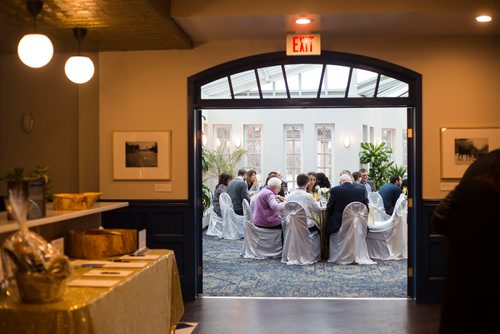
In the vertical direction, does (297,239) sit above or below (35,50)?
below

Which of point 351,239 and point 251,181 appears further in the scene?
point 251,181

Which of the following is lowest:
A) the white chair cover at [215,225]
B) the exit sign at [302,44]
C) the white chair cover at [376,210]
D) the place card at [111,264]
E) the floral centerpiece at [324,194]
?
the white chair cover at [215,225]

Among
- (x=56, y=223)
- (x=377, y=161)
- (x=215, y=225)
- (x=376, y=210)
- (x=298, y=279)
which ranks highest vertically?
(x=377, y=161)

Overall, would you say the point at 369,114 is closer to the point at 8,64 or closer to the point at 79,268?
the point at 8,64

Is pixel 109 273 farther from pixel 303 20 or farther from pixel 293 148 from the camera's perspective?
pixel 293 148

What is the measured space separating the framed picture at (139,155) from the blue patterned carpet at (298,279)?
1494 mm

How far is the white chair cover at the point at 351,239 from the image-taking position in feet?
26.9

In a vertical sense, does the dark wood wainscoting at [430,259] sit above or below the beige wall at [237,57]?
below

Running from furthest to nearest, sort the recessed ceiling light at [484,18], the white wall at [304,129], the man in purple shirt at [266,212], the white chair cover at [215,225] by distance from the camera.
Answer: the white wall at [304,129]
the white chair cover at [215,225]
the man in purple shirt at [266,212]
the recessed ceiling light at [484,18]

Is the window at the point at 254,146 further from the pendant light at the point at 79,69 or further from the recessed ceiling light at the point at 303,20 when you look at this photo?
the pendant light at the point at 79,69

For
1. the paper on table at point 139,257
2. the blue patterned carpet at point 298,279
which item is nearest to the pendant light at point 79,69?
the paper on table at point 139,257

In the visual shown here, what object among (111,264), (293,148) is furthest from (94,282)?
(293,148)

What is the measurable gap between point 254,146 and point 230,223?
11.9ft

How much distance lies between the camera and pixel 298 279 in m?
7.32
